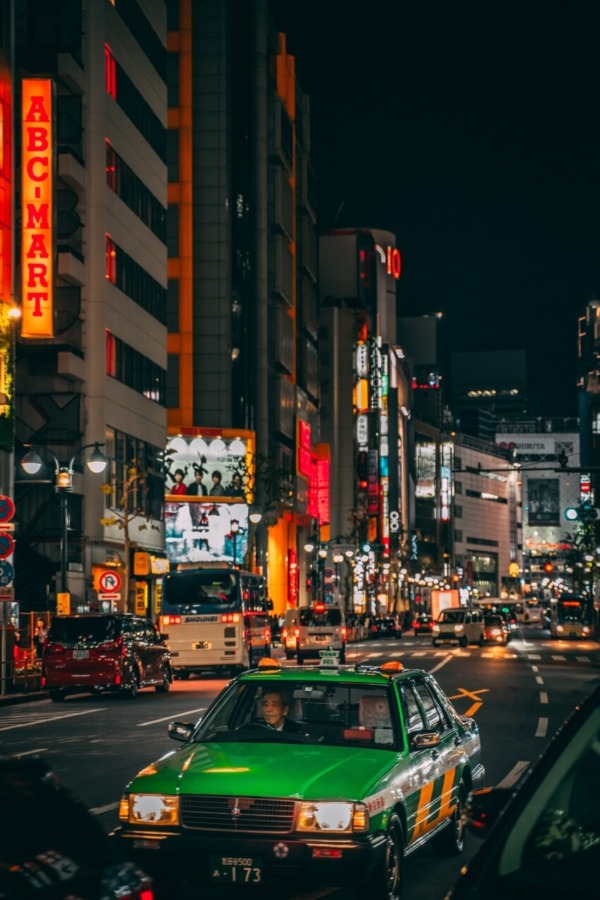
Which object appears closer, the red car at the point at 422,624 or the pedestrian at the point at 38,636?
the pedestrian at the point at 38,636

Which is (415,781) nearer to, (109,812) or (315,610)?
(109,812)

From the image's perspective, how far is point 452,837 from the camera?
1222 cm

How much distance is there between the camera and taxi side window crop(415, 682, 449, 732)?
11922mm

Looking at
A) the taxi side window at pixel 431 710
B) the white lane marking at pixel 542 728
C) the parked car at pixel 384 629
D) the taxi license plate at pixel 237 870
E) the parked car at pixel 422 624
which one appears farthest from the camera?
the parked car at pixel 422 624

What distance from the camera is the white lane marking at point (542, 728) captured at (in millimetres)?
23953

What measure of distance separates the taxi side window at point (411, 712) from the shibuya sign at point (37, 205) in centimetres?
4058

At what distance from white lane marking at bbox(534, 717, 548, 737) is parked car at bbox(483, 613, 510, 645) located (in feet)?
194

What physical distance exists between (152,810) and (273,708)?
1.70 m

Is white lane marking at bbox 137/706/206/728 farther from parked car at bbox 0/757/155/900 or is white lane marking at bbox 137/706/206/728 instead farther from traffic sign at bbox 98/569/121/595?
parked car at bbox 0/757/155/900

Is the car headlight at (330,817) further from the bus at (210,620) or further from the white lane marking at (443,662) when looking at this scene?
the white lane marking at (443,662)

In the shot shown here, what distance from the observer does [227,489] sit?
298 feet

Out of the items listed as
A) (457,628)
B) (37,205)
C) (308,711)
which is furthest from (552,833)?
(457,628)

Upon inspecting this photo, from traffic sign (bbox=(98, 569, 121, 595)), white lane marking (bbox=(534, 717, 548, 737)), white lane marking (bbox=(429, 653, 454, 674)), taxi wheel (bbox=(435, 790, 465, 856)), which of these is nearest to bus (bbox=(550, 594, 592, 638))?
white lane marking (bbox=(429, 653, 454, 674))

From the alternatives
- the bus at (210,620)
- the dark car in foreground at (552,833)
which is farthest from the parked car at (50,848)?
the bus at (210,620)
